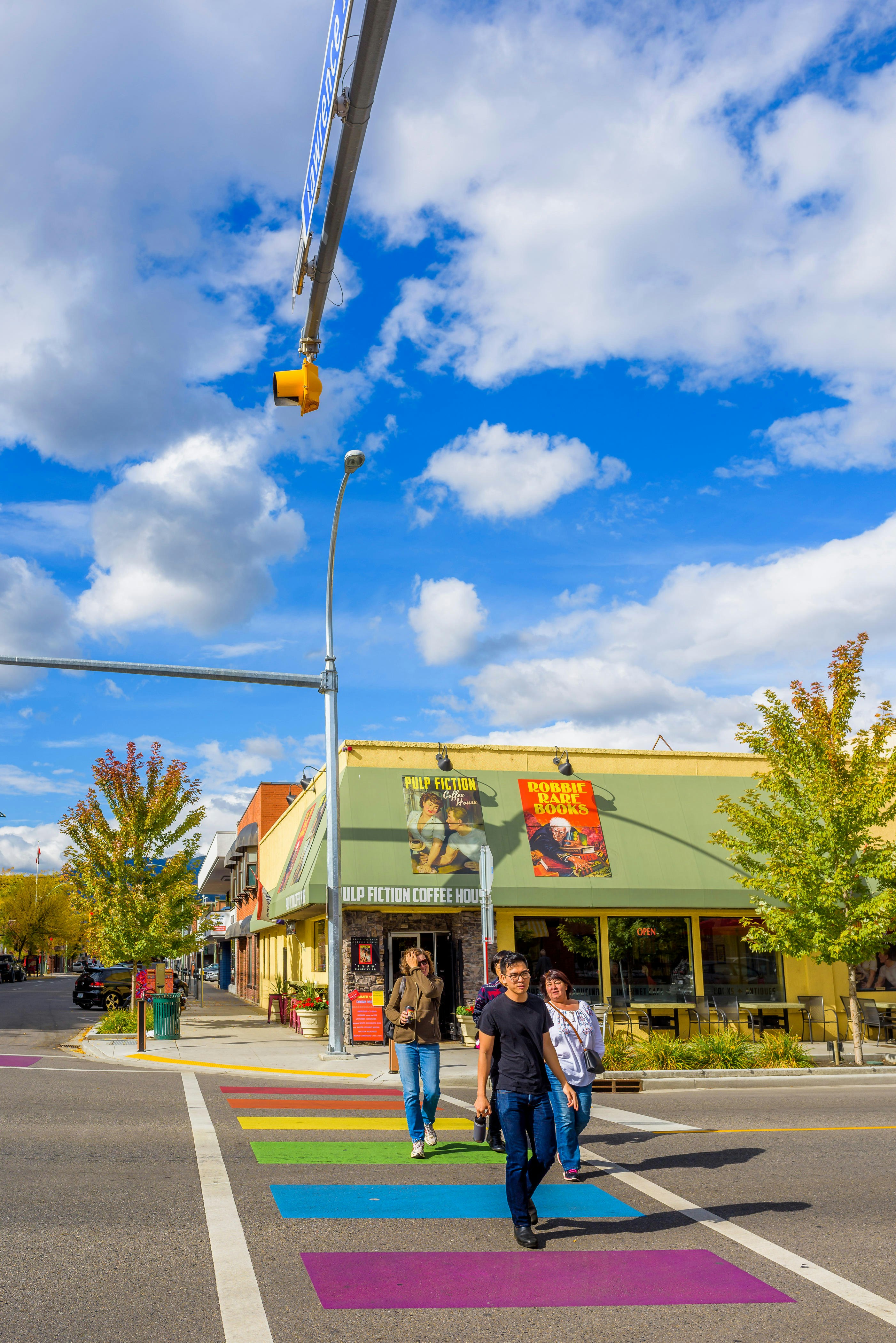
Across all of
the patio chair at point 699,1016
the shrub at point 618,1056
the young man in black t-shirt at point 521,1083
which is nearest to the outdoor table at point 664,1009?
the patio chair at point 699,1016

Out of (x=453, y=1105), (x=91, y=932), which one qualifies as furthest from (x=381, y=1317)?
(x=91, y=932)

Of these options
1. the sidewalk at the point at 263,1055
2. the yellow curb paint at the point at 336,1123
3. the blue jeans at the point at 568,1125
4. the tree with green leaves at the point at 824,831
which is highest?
the tree with green leaves at the point at 824,831

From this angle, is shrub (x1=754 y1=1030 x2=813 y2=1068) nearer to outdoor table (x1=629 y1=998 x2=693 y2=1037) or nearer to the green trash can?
outdoor table (x1=629 y1=998 x2=693 y2=1037)

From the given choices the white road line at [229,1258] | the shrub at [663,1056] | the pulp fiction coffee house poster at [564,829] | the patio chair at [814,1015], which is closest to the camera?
the white road line at [229,1258]

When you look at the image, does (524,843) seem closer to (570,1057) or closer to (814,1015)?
(814,1015)

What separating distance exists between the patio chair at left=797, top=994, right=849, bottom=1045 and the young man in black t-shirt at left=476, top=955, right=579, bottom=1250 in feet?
53.3

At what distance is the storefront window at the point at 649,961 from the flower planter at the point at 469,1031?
352 cm

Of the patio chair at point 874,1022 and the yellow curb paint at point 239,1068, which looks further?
the patio chair at point 874,1022

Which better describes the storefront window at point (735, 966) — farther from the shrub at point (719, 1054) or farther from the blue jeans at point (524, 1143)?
the blue jeans at point (524, 1143)

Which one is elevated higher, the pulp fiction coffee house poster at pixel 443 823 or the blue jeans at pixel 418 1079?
the pulp fiction coffee house poster at pixel 443 823

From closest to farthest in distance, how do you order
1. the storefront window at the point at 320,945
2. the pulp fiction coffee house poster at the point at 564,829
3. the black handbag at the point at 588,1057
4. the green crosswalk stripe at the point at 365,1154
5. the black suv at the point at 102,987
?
1. the black handbag at the point at 588,1057
2. the green crosswalk stripe at the point at 365,1154
3. the pulp fiction coffee house poster at the point at 564,829
4. the storefront window at the point at 320,945
5. the black suv at the point at 102,987

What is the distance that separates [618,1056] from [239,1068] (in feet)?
20.0

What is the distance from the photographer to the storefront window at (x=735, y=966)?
22500mm

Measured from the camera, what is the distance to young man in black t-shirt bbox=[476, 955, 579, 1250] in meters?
6.50
